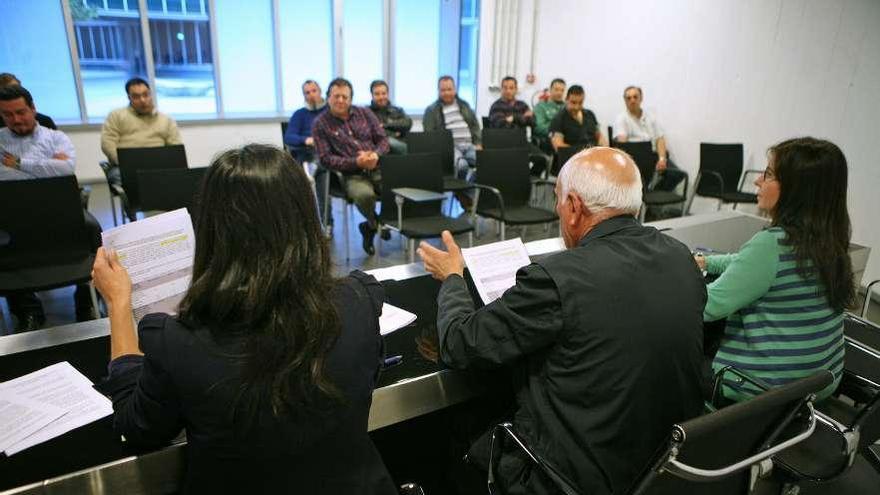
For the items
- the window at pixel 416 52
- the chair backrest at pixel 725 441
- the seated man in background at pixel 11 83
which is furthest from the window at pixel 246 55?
the chair backrest at pixel 725 441

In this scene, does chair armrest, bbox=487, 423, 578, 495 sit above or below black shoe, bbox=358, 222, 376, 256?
above

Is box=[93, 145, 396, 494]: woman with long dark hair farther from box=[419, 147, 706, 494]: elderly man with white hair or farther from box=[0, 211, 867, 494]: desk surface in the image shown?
box=[419, 147, 706, 494]: elderly man with white hair

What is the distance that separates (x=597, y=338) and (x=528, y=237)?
12.0 ft

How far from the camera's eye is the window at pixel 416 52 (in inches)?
296

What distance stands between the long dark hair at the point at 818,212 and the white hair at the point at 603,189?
57cm

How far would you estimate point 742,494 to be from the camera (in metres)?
1.18

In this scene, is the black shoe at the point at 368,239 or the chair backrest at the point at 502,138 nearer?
the black shoe at the point at 368,239

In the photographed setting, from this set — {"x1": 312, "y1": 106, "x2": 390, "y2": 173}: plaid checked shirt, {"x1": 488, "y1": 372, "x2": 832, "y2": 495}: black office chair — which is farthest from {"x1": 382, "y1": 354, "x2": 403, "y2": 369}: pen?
{"x1": 312, "y1": 106, "x2": 390, "y2": 173}: plaid checked shirt

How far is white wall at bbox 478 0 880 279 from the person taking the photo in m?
3.98

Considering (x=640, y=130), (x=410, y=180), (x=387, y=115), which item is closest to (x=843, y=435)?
(x=410, y=180)

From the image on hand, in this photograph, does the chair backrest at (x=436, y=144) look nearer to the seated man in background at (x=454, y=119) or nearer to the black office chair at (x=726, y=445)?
the seated man in background at (x=454, y=119)

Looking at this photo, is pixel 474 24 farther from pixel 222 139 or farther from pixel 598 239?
pixel 598 239

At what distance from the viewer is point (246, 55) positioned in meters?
6.77

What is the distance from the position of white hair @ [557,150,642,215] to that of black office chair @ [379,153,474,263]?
2.05 meters
